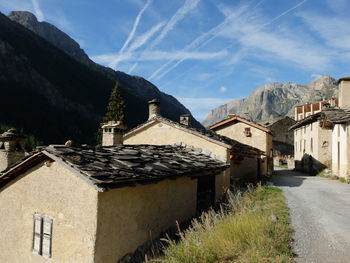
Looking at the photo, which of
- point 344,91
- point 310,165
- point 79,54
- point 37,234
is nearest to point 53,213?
point 37,234

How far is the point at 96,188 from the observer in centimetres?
574

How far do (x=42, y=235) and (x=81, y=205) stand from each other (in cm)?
170

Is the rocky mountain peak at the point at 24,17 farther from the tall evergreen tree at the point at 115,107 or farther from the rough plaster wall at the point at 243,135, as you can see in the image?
the rough plaster wall at the point at 243,135

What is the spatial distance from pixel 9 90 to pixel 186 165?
8014cm

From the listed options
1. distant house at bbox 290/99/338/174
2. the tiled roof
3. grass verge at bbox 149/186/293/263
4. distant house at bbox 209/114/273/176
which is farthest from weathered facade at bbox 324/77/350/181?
grass verge at bbox 149/186/293/263

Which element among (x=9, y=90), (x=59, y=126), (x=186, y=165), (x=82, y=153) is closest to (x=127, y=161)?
(x=82, y=153)

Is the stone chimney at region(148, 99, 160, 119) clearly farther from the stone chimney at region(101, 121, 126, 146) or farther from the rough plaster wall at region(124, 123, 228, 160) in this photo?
the stone chimney at region(101, 121, 126, 146)

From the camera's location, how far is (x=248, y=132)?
23547 mm

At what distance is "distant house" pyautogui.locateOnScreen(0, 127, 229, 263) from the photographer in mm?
6184

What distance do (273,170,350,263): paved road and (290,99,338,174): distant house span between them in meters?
11.9

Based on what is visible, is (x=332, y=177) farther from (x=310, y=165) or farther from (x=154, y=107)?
(x=154, y=107)

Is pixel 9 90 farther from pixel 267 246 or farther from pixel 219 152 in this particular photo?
pixel 267 246

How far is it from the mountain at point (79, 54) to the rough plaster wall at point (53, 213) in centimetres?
13594

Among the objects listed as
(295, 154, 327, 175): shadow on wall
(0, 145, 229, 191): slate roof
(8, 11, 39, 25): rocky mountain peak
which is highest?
(8, 11, 39, 25): rocky mountain peak
